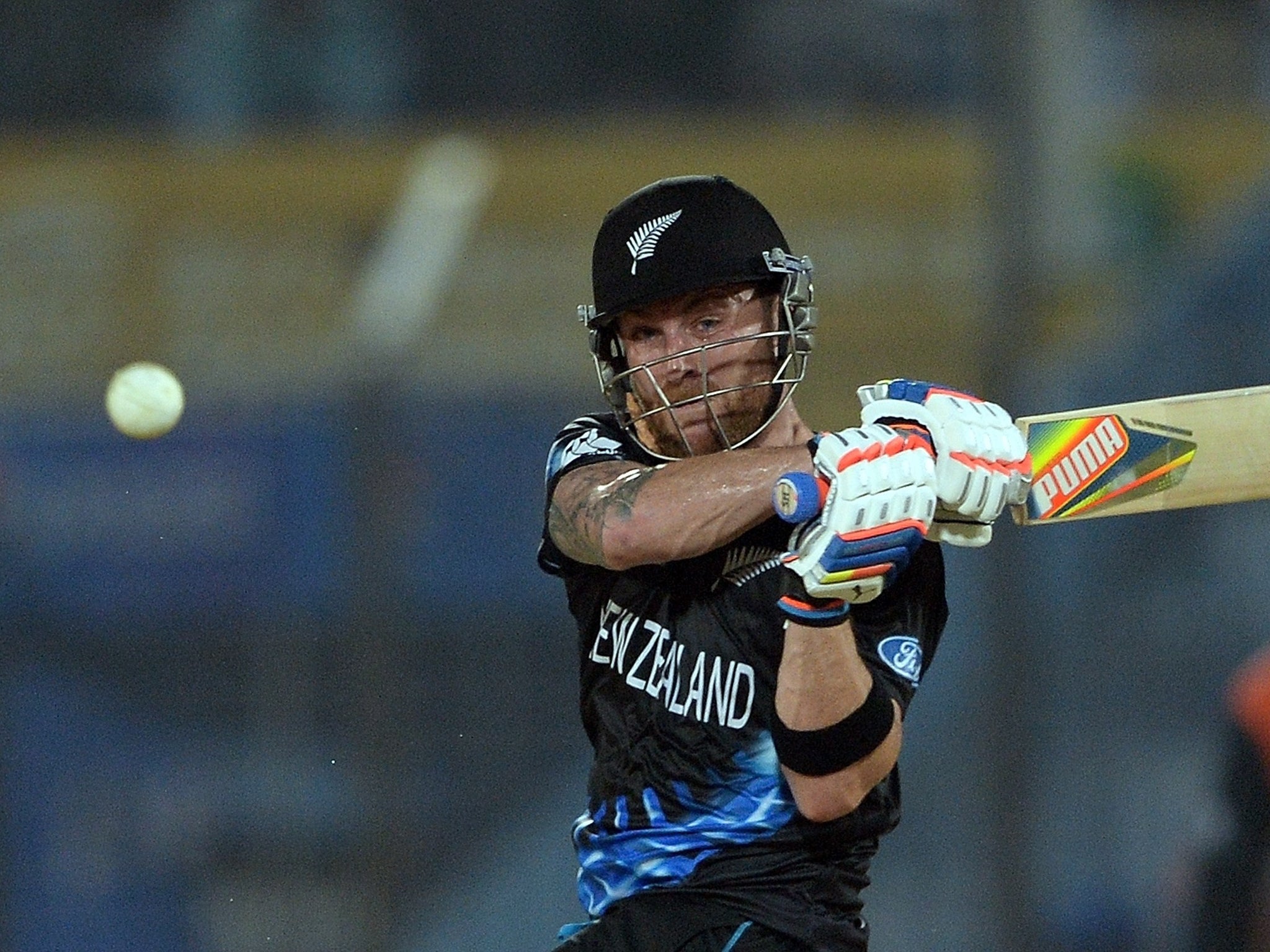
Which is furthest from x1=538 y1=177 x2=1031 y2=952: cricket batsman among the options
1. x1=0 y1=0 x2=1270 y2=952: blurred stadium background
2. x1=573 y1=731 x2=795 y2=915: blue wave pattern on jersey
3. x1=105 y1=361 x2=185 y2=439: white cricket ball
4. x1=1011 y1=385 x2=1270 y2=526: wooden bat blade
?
x1=0 y1=0 x2=1270 y2=952: blurred stadium background

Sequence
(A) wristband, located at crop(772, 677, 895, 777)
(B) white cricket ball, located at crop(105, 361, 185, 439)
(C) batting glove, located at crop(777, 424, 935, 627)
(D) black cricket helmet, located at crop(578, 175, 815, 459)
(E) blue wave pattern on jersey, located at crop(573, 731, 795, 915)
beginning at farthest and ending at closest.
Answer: (B) white cricket ball, located at crop(105, 361, 185, 439), (D) black cricket helmet, located at crop(578, 175, 815, 459), (E) blue wave pattern on jersey, located at crop(573, 731, 795, 915), (A) wristband, located at crop(772, 677, 895, 777), (C) batting glove, located at crop(777, 424, 935, 627)

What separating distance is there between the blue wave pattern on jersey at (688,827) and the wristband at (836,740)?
0.30ft

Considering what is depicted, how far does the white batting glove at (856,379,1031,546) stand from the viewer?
1909 mm

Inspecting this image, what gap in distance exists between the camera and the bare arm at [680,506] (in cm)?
200

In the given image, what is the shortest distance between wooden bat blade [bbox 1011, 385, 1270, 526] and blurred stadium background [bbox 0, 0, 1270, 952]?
2842 millimetres

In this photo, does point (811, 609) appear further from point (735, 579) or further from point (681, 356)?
point (681, 356)

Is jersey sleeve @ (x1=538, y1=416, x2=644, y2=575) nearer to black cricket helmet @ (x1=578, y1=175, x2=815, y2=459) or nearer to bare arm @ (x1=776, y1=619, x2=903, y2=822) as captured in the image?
black cricket helmet @ (x1=578, y1=175, x2=815, y2=459)

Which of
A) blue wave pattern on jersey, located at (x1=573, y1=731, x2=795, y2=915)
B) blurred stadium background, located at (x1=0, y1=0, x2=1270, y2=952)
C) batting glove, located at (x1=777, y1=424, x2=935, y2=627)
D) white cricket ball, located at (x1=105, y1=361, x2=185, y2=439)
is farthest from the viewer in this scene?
blurred stadium background, located at (x1=0, y1=0, x2=1270, y2=952)

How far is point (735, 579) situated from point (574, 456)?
299mm

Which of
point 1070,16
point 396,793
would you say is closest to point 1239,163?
point 1070,16

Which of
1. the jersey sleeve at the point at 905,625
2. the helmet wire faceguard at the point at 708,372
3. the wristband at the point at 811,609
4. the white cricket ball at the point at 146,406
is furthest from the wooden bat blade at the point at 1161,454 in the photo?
the white cricket ball at the point at 146,406

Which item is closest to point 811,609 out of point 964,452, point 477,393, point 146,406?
point 964,452

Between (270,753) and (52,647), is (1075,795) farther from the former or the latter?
(52,647)

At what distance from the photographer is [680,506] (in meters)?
2.02
